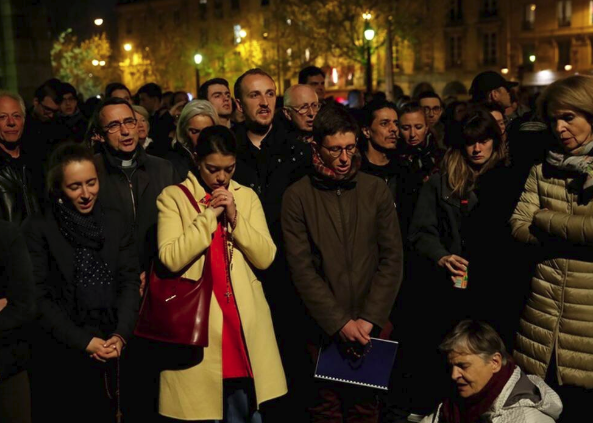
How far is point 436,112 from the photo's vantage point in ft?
30.0

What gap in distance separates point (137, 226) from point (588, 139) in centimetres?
327

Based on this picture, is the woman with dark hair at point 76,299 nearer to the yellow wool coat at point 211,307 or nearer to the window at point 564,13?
the yellow wool coat at point 211,307

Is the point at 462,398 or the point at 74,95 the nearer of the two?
the point at 462,398

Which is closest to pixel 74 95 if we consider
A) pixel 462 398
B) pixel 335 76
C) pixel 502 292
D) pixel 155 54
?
pixel 502 292

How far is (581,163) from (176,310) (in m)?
2.59

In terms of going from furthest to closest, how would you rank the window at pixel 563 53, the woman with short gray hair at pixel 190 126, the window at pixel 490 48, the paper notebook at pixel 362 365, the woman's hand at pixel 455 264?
the window at pixel 490 48
the window at pixel 563 53
the woman with short gray hair at pixel 190 126
the woman's hand at pixel 455 264
the paper notebook at pixel 362 365

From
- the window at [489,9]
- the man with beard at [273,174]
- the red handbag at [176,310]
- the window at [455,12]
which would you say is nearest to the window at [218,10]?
the window at [455,12]

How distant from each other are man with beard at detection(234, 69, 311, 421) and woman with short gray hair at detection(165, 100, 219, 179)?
0.32 meters

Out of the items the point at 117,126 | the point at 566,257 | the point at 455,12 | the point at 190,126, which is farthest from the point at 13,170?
the point at 455,12

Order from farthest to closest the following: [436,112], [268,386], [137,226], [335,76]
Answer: [335,76], [436,112], [137,226], [268,386]

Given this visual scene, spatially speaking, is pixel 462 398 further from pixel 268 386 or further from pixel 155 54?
pixel 155 54

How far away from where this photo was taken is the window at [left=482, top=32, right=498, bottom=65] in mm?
58656

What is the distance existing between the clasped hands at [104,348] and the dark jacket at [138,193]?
2.95 ft

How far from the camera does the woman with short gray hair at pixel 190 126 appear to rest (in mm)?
6168
